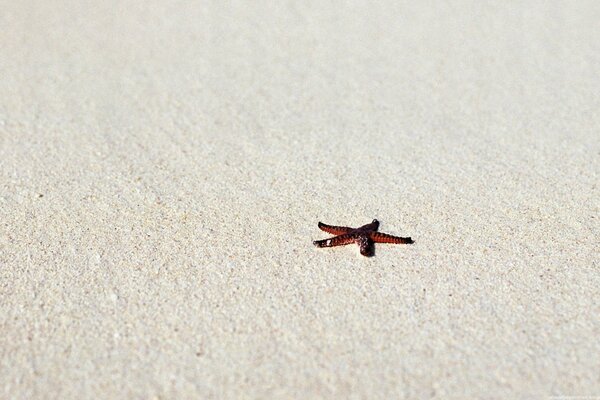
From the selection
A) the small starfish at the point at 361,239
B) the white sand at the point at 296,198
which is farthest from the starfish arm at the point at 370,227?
the white sand at the point at 296,198

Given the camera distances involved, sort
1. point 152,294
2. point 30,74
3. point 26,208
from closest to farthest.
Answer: point 152,294
point 26,208
point 30,74

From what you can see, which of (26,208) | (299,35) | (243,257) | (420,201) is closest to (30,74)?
(26,208)

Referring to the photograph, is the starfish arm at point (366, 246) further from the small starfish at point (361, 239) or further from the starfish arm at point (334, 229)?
the starfish arm at point (334, 229)

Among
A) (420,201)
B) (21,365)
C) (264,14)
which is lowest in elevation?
(21,365)

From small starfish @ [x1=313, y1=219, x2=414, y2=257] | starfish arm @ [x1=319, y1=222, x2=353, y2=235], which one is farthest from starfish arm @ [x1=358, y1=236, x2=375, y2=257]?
starfish arm @ [x1=319, y1=222, x2=353, y2=235]

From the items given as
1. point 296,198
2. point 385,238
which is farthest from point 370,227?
point 296,198

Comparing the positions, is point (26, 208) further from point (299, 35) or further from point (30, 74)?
point (299, 35)

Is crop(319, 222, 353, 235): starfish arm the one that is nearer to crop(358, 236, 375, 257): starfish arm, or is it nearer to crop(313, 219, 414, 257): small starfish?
crop(313, 219, 414, 257): small starfish

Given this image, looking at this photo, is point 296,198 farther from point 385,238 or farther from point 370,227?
point 385,238
